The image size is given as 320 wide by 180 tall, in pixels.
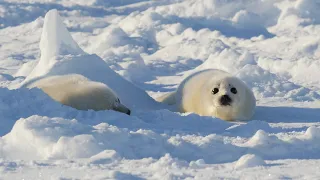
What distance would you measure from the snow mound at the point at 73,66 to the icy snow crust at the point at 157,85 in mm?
12

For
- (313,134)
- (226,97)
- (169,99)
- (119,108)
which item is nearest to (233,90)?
(226,97)

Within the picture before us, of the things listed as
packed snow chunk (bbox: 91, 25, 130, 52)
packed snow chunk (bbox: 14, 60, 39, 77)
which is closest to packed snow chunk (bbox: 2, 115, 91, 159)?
packed snow chunk (bbox: 14, 60, 39, 77)

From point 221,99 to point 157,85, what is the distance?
7.60 feet

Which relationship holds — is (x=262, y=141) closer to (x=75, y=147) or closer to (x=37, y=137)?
(x=75, y=147)

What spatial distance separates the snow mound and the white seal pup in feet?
1.81

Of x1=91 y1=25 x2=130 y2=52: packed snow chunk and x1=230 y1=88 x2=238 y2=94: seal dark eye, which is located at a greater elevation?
x1=91 y1=25 x2=130 y2=52: packed snow chunk

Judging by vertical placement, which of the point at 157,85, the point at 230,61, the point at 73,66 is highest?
the point at 230,61

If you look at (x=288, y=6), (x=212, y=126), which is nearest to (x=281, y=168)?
(x=212, y=126)

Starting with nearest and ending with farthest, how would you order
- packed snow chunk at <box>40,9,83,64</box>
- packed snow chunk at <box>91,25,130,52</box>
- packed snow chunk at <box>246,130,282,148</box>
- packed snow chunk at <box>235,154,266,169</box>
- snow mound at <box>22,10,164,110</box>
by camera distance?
packed snow chunk at <box>235,154,266,169</box>, packed snow chunk at <box>246,130,282,148</box>, snow mound at <box>22,10,164,110</box>, packed snow chunk at <box>40,9,83,64</box>, packed snow chunk at <box>91,25,130,52</box>

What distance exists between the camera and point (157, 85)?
26.1 ft

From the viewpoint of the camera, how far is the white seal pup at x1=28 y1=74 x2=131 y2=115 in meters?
5.40

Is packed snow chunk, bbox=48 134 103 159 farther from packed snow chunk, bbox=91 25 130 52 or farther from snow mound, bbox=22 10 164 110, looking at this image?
packed snow chunk, bbox=91 25 130 52

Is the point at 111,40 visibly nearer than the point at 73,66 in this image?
No

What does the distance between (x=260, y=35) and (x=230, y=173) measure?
7791 millimetres
